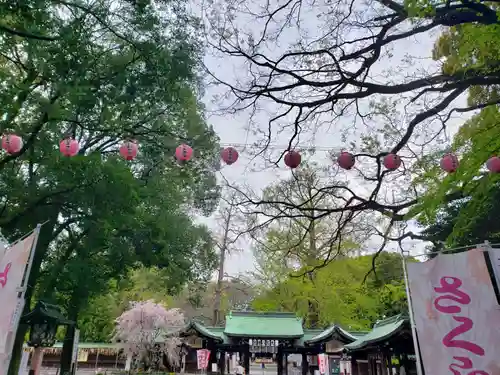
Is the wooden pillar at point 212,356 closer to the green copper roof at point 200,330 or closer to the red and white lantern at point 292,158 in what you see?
the green copper roof at point 200,330

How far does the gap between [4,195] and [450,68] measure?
32.8ft

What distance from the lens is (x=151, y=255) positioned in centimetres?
1184

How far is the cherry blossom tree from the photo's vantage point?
20.9 m

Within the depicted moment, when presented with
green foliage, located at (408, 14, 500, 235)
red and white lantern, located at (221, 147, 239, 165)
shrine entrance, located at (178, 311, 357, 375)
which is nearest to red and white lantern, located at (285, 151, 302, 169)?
red and white lantern, located at (221, 147, 239, 165)

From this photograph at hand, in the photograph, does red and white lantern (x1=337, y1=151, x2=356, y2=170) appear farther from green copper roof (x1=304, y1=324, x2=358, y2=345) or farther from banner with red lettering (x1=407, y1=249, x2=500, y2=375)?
green copper roof (x1=304, y1=324, x2=358, y2=345)

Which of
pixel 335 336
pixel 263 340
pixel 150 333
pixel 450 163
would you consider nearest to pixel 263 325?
pixel 263 340

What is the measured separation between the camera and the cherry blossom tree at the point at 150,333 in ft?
68.6

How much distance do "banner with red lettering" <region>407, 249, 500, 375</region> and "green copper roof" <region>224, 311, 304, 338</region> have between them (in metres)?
A: 17.0

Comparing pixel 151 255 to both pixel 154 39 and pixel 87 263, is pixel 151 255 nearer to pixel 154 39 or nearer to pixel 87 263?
pixel 87 263

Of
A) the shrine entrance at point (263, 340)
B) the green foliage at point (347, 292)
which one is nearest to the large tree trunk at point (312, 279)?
the green foliage at point (347, 292)

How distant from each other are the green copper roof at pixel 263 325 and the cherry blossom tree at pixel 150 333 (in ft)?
9.90

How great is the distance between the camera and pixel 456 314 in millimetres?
3572

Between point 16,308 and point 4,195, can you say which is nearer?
point 16,308

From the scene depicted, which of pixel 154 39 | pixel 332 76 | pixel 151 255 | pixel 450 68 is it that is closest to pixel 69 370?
pixel 151 255
